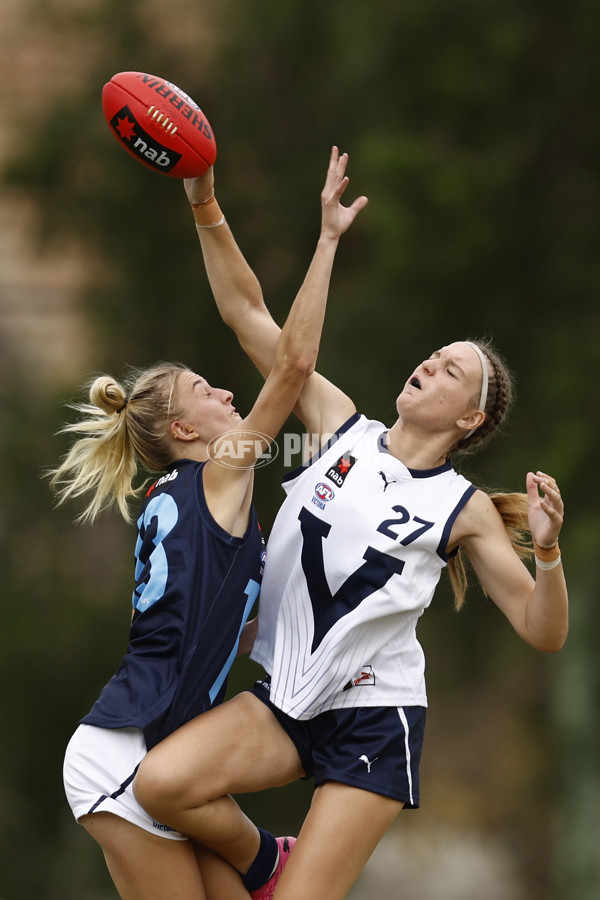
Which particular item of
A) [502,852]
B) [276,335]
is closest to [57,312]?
[502,852]

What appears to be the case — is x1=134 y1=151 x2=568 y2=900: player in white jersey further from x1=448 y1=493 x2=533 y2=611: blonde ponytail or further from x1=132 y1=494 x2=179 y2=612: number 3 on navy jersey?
x1=132 y1=494 x2=179 y2=612: number 3 on navy jersey

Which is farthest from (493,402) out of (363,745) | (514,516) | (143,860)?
(143,860)

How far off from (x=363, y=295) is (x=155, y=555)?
25.0ft

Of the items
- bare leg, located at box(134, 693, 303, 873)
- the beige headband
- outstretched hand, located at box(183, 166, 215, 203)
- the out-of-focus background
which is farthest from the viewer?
the out-of-focus background

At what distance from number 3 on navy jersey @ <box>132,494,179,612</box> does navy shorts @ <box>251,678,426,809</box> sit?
1.42 ft

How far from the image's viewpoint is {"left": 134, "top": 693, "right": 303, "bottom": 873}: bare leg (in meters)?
3.45

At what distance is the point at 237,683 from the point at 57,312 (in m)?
6.52

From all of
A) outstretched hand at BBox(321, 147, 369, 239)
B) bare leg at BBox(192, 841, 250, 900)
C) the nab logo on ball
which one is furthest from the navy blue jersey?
the nab logo on ball

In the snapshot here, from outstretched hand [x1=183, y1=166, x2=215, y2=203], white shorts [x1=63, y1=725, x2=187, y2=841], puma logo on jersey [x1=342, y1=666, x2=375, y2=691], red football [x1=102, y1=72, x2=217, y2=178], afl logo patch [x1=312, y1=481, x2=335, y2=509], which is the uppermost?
red football [x1=102, y1=72, x2=217, y2=178]

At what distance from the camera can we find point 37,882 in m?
12.4

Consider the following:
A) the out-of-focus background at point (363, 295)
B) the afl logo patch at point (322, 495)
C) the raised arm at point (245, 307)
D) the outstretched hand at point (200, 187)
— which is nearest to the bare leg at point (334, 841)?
the afl logo patch at point (322, 495)

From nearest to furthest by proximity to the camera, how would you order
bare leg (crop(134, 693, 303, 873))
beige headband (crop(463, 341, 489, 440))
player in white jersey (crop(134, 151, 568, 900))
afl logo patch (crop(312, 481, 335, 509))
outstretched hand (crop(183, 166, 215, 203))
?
bare leg (crop(134, 693, 303, 873)) < player in white jersey (crop(134, 151, 568, 900)) < afl logo patch (crop(312, 481, 335, 509)) < beige headband (crop(463, 341, 489, 440)) < outstretched hand (crop(183, 166, 215, 203))

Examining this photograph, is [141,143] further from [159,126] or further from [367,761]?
[367,761]

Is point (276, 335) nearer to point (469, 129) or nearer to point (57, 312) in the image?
point (469, 129)
